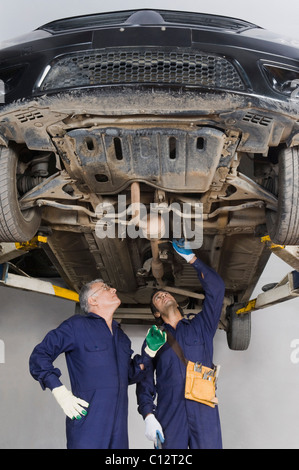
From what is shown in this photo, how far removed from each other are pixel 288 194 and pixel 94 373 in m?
1.21

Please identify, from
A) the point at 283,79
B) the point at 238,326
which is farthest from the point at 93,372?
the point at 238,326

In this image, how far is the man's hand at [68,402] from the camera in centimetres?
236

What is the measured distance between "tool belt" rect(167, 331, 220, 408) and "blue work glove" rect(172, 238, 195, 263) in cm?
53

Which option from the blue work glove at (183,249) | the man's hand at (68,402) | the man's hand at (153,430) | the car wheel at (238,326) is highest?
the blue work glove at (183,249)

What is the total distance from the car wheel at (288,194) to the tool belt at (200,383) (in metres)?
0.80

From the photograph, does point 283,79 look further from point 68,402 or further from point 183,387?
point 68,402

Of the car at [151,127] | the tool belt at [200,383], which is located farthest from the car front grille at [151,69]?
the tool belt at [200,383]

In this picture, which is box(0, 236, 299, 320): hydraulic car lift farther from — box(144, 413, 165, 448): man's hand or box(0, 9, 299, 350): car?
box(144, 413, 165, 448): man's hand

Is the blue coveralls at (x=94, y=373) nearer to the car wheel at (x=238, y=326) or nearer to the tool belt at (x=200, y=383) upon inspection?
the tool belt at (x=200, y=383)

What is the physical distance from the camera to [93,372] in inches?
100

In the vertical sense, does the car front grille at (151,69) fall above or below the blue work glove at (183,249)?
above

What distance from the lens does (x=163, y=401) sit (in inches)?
108

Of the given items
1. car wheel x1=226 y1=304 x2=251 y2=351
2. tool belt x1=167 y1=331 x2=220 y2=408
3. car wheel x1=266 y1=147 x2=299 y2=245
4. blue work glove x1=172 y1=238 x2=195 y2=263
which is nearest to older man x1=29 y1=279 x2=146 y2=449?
tool belt x1=167 y1=331 x2=220 y2=408
